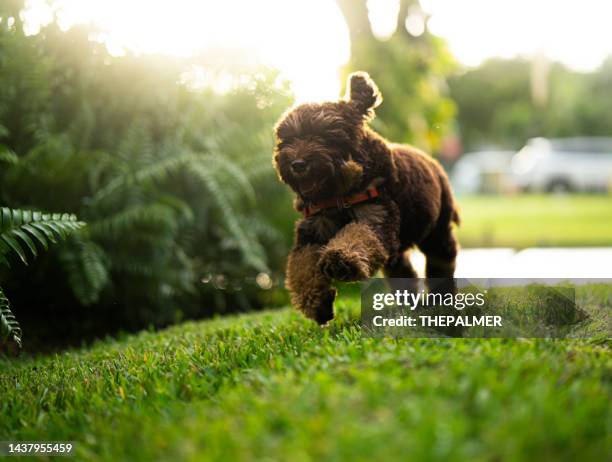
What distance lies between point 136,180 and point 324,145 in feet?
8.27

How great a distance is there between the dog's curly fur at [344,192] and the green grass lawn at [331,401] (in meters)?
0.36

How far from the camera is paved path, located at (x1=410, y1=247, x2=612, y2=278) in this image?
7.27 meters

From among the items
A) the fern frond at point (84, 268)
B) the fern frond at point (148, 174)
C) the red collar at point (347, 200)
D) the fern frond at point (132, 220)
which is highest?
the fern frond at point (148, 174)

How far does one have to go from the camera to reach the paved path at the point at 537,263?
727 cm

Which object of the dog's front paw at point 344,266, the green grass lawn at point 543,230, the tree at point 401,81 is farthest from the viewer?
the green grass lawn at point 543,230

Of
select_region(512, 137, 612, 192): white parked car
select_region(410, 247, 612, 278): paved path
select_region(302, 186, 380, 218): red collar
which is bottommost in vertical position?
select_region(410, 247, 612, 278): paved path

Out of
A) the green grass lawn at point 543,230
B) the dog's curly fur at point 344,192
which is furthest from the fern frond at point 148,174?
the green grass lawn at point 543,230

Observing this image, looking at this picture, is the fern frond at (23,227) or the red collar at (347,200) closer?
the fern frond at (23,227)

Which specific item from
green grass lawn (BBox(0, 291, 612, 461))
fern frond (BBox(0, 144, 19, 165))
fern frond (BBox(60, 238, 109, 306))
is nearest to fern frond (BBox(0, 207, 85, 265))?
green grass lawn (BBox(0, 291, 612, 461))

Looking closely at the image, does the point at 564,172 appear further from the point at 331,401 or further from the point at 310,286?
the point at 331,401

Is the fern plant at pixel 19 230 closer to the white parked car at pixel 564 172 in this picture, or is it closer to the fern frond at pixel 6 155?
the fern frond at pixel 6 155

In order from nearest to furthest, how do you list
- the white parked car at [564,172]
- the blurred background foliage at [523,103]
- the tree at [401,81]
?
the tree at [401,81], the white parked car at [564,172], the blurred background foliage at [523,103]

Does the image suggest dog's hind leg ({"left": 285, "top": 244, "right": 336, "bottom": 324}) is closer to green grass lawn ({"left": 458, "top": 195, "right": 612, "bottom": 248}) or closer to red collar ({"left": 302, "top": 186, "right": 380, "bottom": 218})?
red collar ({"left": 302, "top": 186, "right": 380, "bottom": 218})

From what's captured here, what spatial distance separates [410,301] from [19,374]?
8.01 feet
